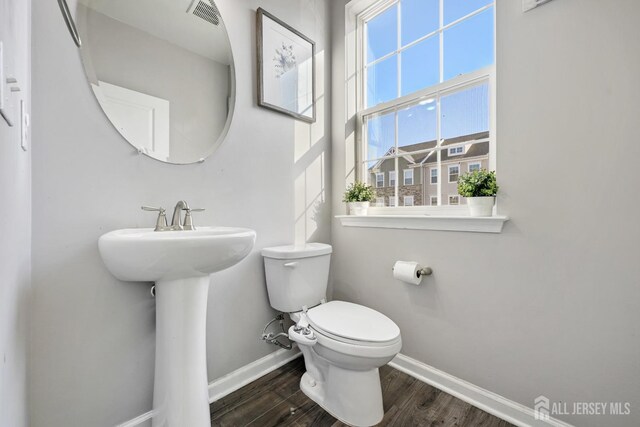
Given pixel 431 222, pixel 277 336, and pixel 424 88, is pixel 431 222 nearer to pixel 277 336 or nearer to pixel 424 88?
pixel 424 88

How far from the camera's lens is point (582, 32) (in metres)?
1.05

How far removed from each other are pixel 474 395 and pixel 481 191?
982 millimetres

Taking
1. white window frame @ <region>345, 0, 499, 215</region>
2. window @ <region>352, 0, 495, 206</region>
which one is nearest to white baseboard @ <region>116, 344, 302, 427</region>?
white window frame @ <region>345, 0, 499, 215</region>

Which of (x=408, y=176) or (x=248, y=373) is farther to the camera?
(x=408, y=176)

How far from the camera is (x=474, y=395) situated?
4.34 ft

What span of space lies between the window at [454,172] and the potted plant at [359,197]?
→ 49cm

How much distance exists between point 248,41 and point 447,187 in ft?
4.44

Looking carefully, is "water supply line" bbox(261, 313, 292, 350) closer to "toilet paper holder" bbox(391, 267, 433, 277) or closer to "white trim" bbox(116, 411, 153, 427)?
"white trim" bbox(116, 411, 153, 427)

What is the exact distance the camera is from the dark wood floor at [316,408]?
1221mm

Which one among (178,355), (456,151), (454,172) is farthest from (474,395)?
(178,355)

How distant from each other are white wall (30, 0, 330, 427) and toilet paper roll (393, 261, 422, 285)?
764 mm

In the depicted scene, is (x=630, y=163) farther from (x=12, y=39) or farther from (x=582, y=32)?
(x=12, y=39)

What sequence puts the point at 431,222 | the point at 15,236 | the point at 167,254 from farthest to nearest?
the point at 431,222, the point at 167,254, the point at 15,236

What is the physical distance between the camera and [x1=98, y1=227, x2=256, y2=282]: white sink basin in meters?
0.83
